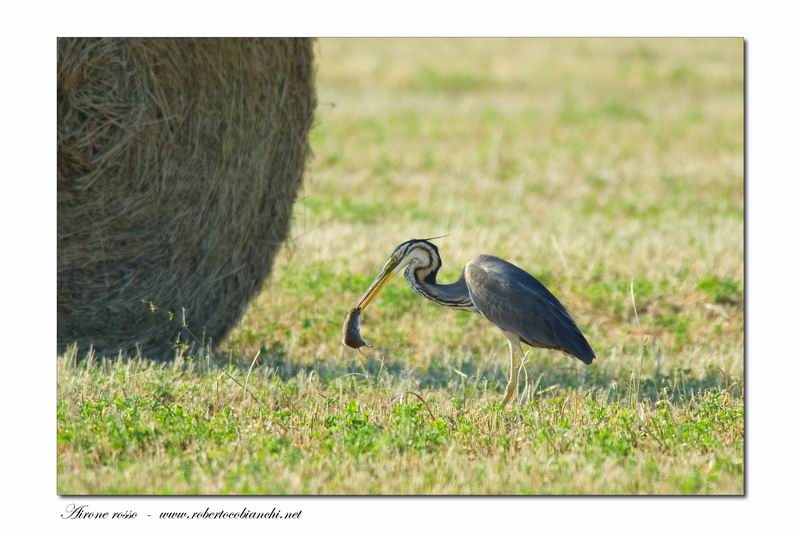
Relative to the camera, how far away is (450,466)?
17.2ft

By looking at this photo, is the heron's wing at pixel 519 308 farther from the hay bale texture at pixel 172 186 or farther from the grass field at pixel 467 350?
the hay bale texture at pixel 172 186

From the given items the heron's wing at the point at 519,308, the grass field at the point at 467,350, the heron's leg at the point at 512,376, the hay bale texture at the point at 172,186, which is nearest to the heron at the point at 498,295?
the heron's wing at the point at 519,308

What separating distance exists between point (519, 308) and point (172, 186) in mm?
2790

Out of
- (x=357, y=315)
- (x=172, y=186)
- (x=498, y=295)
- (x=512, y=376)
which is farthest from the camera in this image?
(x=172, y=186)

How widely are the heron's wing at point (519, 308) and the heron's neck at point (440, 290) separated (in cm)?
9

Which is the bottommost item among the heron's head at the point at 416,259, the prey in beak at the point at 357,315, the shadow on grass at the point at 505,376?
the shadow on grass at the point at 505,376

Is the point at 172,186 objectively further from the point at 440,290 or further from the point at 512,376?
the point at 512,376

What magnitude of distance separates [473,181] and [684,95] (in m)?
8.02

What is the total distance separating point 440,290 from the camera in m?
6.25

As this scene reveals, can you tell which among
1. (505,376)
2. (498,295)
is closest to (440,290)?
(498,295)

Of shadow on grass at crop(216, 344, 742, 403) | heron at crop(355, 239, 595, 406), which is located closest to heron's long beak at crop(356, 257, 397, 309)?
heron at crop(355, 239, 595, 406)

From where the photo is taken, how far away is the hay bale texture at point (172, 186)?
746 centimetres

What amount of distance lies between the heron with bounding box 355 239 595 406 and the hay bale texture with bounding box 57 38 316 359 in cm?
179

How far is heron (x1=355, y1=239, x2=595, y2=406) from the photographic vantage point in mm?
6168
